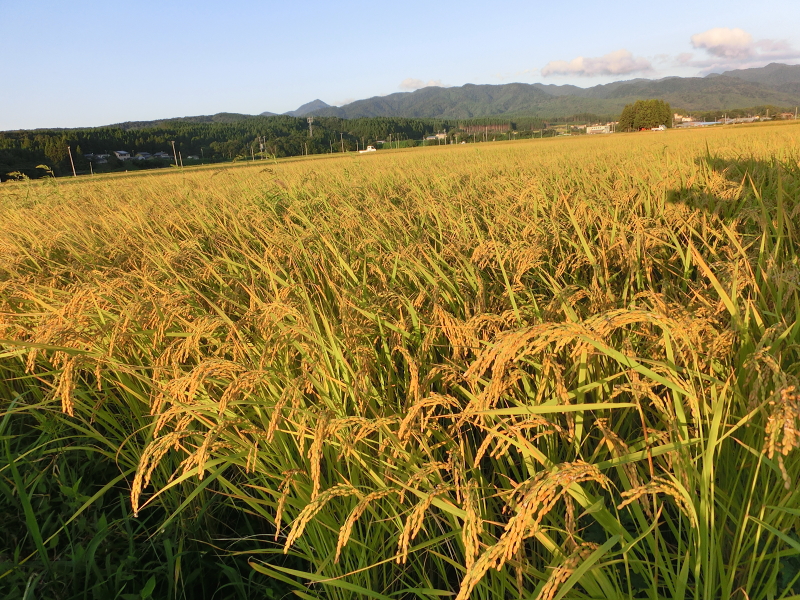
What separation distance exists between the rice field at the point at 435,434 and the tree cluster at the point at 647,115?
98.6m

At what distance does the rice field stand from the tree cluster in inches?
3881

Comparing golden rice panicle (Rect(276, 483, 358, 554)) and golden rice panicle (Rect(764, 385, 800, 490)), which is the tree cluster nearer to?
golden rice panicle (Rect(764, 385, 800, 490))

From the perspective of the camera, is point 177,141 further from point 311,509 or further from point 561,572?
point 561,572

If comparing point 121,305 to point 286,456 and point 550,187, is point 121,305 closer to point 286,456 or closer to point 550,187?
point 286,456

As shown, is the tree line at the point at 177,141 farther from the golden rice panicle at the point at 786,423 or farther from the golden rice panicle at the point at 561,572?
the golden rice panicle at the point at 786,423

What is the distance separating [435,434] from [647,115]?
102648 millimetres

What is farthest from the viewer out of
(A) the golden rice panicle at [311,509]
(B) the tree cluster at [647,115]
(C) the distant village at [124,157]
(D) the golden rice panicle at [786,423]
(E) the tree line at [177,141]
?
(B) the tree cluster at [647,115]

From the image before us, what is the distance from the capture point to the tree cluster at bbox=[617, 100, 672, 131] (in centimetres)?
8375

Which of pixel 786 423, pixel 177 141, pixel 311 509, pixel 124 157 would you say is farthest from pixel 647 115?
pixel 311 509

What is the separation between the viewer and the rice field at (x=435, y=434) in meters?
0.92

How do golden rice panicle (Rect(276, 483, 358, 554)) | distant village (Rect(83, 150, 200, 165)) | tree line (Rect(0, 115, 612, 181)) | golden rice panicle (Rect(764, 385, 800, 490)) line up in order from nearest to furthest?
golden rice panicle (Rect(764, 385, 800, 490)) → golden rice panicle (Rect(276, 483, 358, 554)) → tree line (Rect(0, 115, 612, 181)) → distant village (Rect(83, 150, 200, 165))

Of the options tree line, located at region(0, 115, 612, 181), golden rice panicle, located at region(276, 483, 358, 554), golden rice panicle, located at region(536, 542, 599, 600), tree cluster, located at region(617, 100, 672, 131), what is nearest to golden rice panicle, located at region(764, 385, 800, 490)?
golden rice panicle, located at region(536, 542, 599, 600)

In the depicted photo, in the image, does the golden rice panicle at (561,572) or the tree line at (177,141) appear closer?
the golden rice panicle at (561,572)

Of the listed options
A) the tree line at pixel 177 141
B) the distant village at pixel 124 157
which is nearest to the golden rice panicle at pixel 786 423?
the tree line at pixel 177 141
